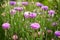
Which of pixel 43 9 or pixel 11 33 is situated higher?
pixel 43 9

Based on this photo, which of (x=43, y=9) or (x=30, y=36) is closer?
(x=30, y=36)

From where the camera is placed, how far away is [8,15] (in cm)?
220

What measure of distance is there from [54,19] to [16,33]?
0.54m

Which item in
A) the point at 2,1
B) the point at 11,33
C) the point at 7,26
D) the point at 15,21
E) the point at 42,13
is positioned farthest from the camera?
the point at 2,1

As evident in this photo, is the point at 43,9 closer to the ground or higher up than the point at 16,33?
higher up

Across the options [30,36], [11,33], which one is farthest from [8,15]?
[30,36]

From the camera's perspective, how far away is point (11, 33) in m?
1.96

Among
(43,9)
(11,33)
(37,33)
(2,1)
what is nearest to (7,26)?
(11,33)

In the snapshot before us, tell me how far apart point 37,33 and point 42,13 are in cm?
47

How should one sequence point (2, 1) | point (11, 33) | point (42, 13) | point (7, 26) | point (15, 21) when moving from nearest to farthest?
point (7, 26) < point (11, 33) < point (15, 21) < point (42, 13) < point (2, 1)

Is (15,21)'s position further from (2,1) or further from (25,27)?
(2,1)

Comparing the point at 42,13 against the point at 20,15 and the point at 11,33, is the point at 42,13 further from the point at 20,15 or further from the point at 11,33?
the point at 11,33

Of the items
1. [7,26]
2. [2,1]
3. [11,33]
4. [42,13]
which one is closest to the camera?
[7,26]

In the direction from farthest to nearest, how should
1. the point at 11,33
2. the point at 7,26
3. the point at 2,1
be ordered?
the point at 2,1 → the point at 11,33 → the point at 7,26
